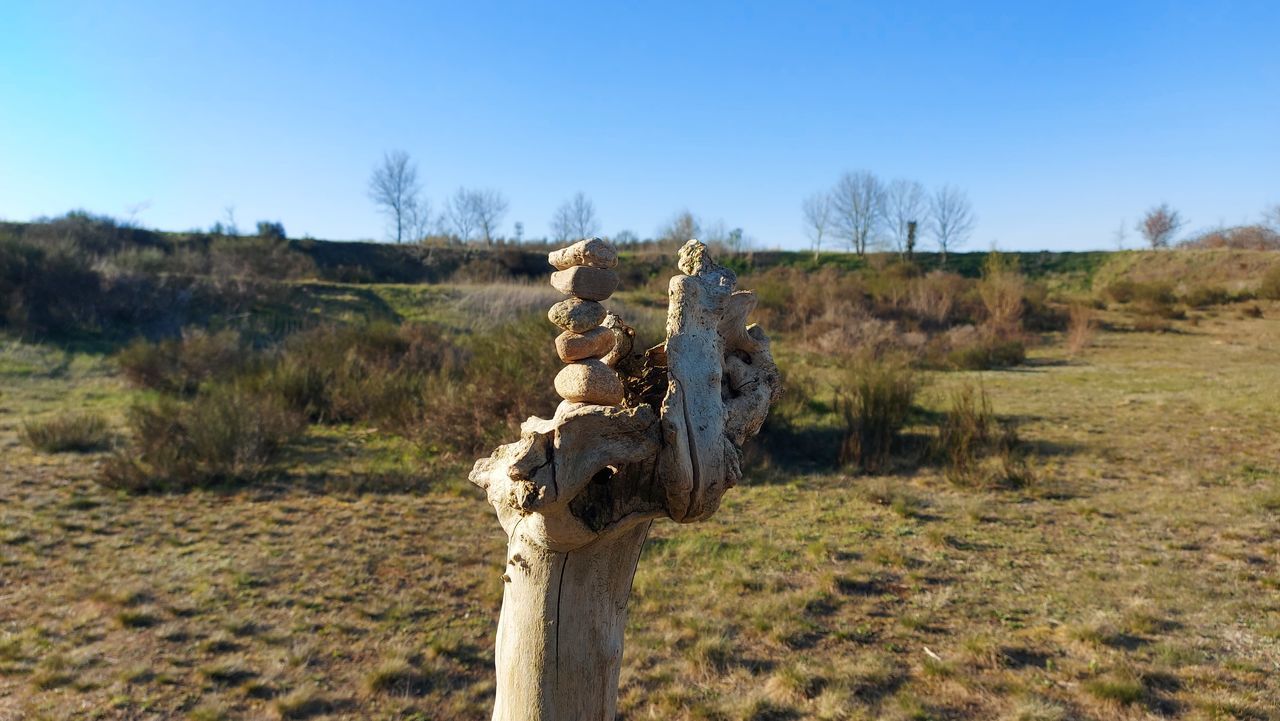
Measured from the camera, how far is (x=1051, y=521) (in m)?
6.10

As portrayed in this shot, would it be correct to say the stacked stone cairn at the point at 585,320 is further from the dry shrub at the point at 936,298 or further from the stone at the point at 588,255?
the dry shrub at the point at 936,298

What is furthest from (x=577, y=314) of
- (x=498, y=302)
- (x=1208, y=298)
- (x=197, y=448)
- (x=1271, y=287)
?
(x=1208, y=298)

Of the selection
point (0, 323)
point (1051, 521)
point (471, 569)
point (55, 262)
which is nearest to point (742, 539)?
point (471, 569)

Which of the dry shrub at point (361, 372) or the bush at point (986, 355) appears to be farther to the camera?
the bush at point (986, 355)

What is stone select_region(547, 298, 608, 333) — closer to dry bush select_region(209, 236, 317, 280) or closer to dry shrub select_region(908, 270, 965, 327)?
dry bush select_region(209, 236, 317, 280)

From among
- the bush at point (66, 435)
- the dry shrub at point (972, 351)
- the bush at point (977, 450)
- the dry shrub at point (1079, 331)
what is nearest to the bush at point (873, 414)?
the bush at point (977, 450)

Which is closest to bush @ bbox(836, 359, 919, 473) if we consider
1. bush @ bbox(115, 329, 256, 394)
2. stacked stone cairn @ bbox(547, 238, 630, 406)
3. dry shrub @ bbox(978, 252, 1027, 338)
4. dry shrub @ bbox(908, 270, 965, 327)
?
stacked stone cairn @ bbox(547, 238, 630, 406)

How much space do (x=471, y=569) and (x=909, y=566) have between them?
10.8 feet

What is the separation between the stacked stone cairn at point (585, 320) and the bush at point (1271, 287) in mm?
29698

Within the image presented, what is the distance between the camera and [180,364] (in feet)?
38.1

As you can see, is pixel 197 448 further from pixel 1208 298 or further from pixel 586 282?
pixel 1208 298

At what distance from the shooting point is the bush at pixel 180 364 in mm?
11359

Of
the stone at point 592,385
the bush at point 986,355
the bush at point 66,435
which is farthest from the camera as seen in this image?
the bush at point 986,355

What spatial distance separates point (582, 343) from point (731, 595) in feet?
11.7
